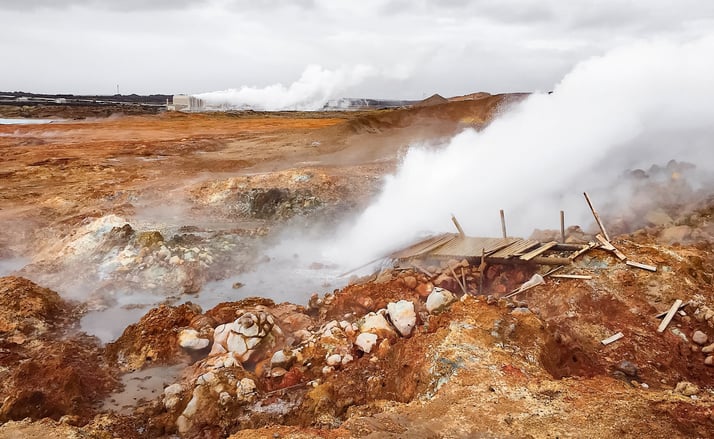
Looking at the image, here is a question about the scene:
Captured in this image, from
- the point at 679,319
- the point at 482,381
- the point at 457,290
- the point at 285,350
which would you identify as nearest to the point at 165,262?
the point at 285,350

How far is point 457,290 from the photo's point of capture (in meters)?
7.54

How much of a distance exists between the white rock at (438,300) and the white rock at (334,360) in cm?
160

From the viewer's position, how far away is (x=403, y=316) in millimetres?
6258

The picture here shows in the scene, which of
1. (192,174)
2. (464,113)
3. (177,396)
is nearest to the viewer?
(177,396)

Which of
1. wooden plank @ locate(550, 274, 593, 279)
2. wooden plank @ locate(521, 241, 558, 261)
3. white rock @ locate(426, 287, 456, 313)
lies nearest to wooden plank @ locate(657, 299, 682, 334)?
wooden plank @ locate(550, 274, 593, 279)

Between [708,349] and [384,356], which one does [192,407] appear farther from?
[708,349]

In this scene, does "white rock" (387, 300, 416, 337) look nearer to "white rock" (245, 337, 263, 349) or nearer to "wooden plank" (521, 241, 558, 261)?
"white rock" (245, 337, 263, 349)

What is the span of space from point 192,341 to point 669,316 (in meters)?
6.36

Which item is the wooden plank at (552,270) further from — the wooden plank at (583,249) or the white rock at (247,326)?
the white rock at (247,326)

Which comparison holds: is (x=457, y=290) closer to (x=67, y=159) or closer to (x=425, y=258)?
(x=425, y=258)

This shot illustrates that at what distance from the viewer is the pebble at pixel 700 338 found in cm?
583

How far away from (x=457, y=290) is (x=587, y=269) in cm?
207

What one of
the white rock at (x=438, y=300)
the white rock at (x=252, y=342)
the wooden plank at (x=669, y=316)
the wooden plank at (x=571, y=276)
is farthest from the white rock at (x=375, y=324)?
the wooden plank at (x=669, y=316)

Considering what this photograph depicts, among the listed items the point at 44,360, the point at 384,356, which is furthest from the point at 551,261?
the point at 44,360
